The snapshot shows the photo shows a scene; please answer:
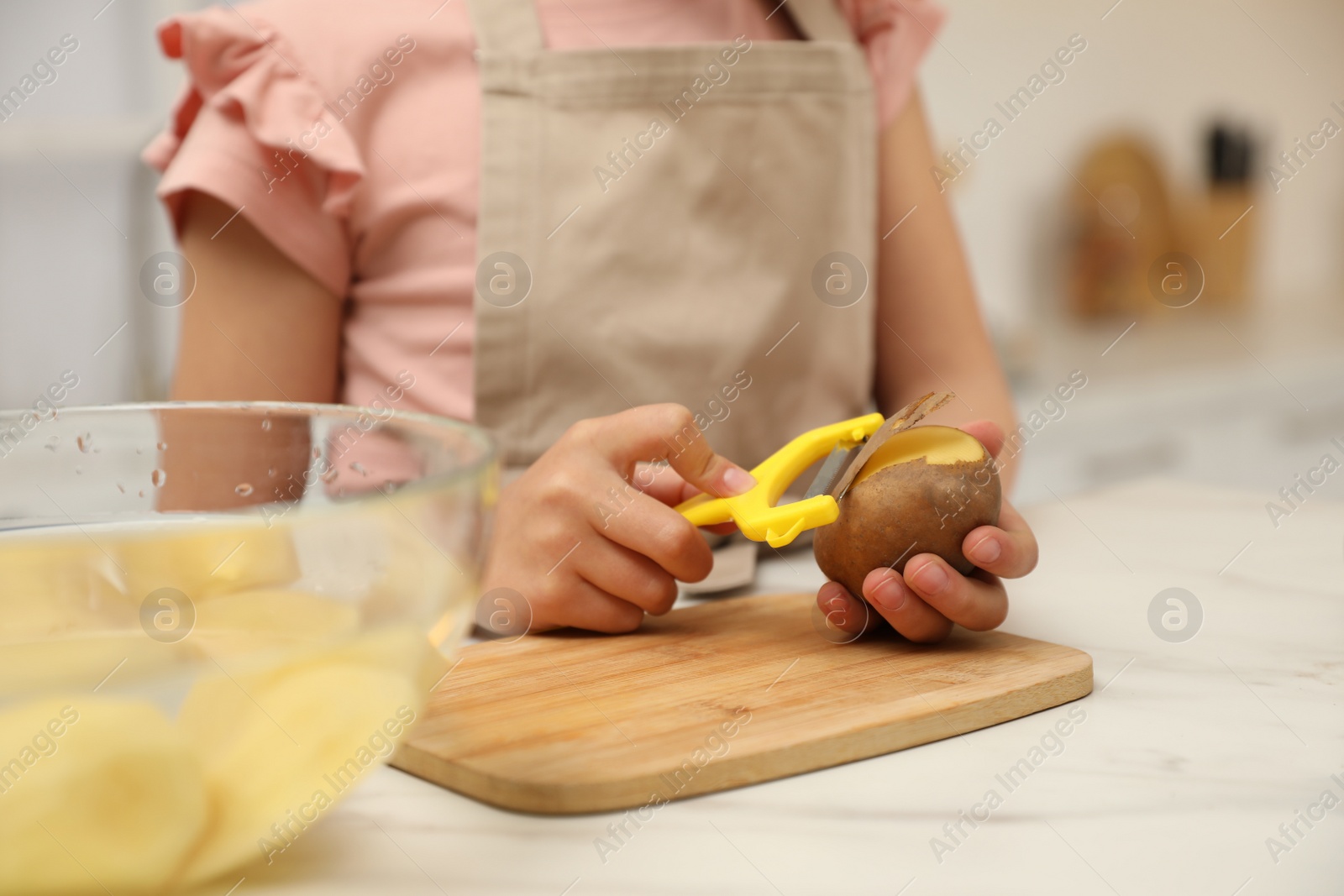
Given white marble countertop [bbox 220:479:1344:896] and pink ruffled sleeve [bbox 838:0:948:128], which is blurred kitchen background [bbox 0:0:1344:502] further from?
white marble countertop [bbox 220:479:1344:896]

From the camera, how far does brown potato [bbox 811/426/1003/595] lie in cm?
56

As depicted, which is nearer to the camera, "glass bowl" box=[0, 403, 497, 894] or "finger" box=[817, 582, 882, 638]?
"glass bowl" box=[0, 403, 497, 894]

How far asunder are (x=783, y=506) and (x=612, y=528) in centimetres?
10

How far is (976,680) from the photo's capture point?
1.67 feet

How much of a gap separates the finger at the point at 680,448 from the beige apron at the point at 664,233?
9.3 inches

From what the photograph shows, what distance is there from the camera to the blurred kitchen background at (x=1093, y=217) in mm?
1458

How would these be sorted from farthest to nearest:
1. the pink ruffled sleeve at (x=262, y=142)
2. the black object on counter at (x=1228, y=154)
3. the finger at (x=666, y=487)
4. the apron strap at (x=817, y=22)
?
the black object on counter at (x=1228, y=154) < the apron strap at (x=817, y=22) < the pink ruffled sleeve at (x=262, y=142) < the finger at (x=666, y=487)

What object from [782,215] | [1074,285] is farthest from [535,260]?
[1074,285]

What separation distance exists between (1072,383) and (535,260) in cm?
152

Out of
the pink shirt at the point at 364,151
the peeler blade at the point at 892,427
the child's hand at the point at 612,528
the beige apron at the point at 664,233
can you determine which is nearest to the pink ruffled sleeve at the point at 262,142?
the pink shirt at the point at 364,151

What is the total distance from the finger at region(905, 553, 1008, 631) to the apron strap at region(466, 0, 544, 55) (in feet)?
1.62

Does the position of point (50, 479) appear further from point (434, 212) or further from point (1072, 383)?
point (1072, 383)

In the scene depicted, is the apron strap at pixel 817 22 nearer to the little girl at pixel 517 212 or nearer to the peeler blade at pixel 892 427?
the little girl at pixel 517 212

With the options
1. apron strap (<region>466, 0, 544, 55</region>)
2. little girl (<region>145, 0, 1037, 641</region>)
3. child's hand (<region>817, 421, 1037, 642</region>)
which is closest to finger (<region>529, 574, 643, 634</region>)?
child's hand (<region>817, 421, 1037, 642</region>)
